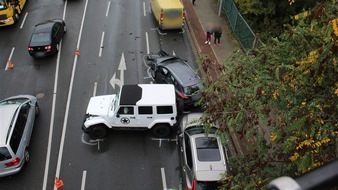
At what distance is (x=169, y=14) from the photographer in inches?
842

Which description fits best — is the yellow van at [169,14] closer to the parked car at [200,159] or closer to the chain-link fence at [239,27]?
the chain-link fence at [239,27]

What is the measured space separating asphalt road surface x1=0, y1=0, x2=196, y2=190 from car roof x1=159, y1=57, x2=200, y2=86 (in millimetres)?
2073

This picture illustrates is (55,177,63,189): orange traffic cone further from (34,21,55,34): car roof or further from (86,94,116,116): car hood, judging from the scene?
(34,21,55,34): car roof

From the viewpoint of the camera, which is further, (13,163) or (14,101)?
(14,101)

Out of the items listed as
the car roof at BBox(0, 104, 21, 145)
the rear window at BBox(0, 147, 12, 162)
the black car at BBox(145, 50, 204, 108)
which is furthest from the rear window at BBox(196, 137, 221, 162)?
the car roof at BBox(0, 104, 21, 145)

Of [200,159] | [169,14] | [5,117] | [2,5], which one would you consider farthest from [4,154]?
[2,5]

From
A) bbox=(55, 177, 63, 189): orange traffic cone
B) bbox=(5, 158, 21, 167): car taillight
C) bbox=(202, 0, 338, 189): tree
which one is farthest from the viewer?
bbox=(55, 177, 63, 189): orange traffic cone

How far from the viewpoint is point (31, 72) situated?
18.7m

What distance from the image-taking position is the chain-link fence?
19.3 meters

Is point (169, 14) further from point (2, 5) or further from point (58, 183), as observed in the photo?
point (58, 183)

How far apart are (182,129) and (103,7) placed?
1543 centimetres

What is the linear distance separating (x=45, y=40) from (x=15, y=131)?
8270 millimetres

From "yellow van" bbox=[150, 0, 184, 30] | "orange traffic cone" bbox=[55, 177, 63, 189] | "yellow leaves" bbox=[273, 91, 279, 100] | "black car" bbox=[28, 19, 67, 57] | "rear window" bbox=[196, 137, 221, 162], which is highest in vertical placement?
"yellow van" bbox=[150, 0, 184, 30]

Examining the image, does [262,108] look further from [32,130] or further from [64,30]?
[64,30]
